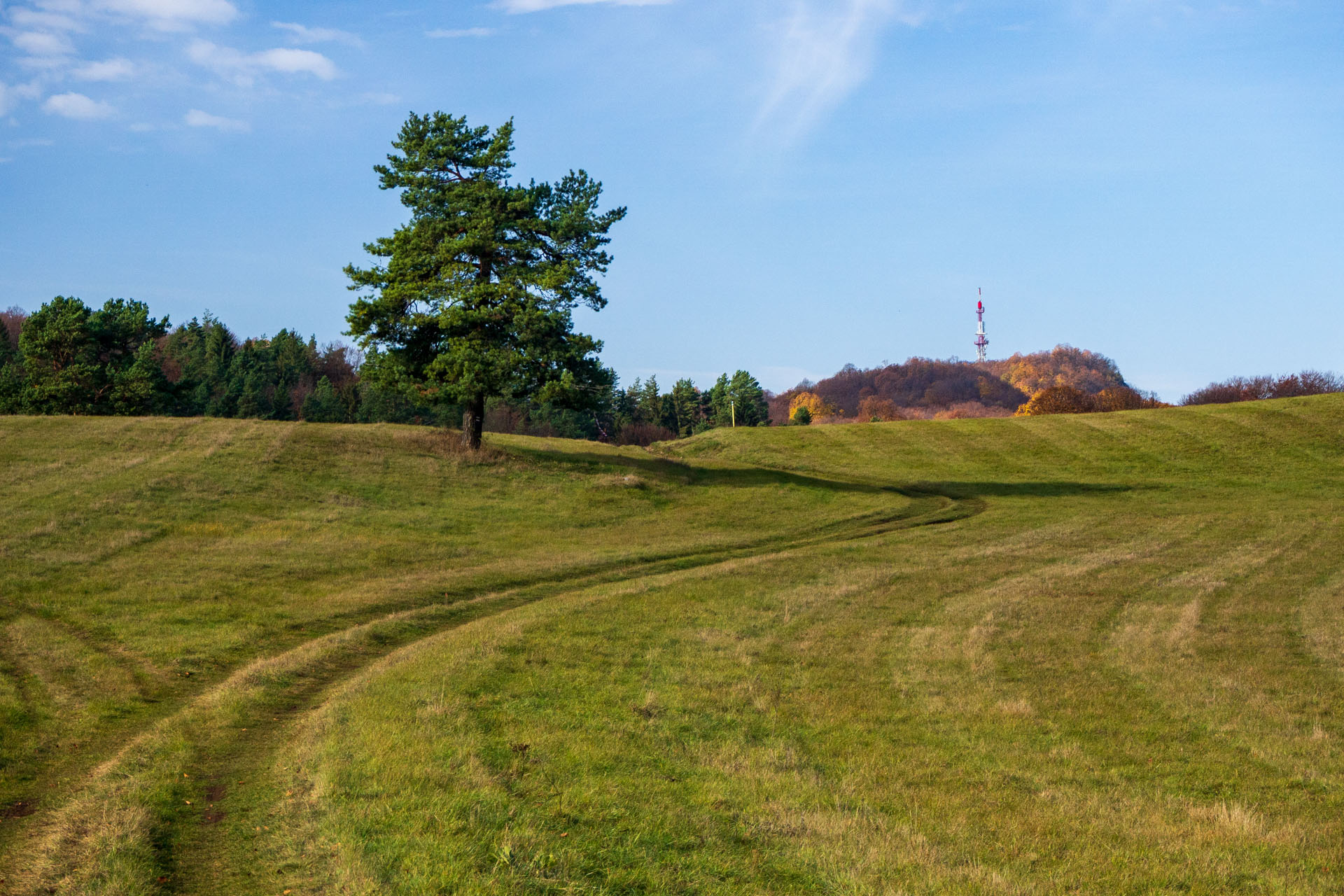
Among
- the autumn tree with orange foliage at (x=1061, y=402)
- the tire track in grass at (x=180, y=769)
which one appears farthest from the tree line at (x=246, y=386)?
the autumn tree with orange foliage at (x=1061, y=402)

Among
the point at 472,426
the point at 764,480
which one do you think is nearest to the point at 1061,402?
the point at 764,480

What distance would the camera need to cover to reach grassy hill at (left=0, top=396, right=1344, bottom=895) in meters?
7.96

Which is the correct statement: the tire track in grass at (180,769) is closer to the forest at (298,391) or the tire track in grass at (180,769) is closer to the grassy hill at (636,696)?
the grassy hill at (636,696)

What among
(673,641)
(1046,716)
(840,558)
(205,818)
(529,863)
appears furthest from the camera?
(840,558)

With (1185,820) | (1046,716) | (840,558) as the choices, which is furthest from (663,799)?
(840,558)

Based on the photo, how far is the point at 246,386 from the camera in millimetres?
86625

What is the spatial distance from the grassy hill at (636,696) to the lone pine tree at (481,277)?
24.1 ft

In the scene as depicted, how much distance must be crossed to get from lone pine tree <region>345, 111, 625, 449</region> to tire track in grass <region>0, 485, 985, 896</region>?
1931 centimetres

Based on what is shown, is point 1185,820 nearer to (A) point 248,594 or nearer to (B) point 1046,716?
(B) point 1046,716

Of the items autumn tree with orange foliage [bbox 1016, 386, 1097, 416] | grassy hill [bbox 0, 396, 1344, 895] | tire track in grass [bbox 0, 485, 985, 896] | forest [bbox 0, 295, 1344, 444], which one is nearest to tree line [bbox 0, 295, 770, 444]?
forest [bbox 0, 295, 1344, 444]

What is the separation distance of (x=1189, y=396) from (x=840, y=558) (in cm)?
8928

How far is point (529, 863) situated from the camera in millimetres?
7516

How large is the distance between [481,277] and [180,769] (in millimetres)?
31529

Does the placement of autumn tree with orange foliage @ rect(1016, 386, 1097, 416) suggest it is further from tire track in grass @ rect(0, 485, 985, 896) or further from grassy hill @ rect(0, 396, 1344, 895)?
tire track in grass @ rect(0, 485, 985, 896)
